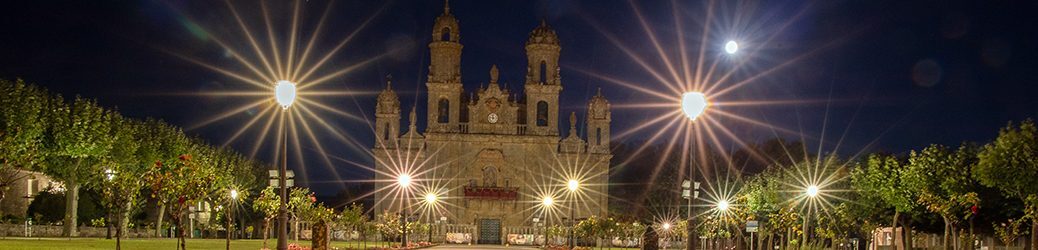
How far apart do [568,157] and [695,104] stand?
3608 inches

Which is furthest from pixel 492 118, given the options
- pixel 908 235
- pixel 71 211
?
pixel 908 235

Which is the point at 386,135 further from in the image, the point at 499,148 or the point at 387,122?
the point at 499,148

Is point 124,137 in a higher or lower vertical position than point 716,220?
higher

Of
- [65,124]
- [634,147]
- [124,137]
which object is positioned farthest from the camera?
[634,147]

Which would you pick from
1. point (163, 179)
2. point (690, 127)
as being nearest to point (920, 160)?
point (690, 127)

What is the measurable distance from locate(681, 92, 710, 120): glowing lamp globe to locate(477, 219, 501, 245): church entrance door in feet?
299

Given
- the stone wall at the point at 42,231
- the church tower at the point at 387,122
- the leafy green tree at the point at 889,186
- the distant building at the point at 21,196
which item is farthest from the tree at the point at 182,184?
the church tower at the point at 387,122

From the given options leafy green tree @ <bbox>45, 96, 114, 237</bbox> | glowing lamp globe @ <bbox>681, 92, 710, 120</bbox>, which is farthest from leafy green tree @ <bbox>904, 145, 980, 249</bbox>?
leafy green tree @ <bbox>45, 96, 114, 237</bbox>

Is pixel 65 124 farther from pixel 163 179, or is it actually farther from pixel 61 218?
pixel 163 179

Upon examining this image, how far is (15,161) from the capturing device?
40.7 m

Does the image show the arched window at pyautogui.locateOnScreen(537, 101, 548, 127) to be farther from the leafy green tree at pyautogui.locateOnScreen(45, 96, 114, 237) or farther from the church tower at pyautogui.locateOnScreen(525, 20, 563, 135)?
the leafy green tree at pyautogui.locateOnScreen(45, 96, 114, 237)

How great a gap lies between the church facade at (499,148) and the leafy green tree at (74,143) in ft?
159

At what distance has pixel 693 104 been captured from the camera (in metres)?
26.7

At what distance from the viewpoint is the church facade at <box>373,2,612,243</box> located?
386ft
